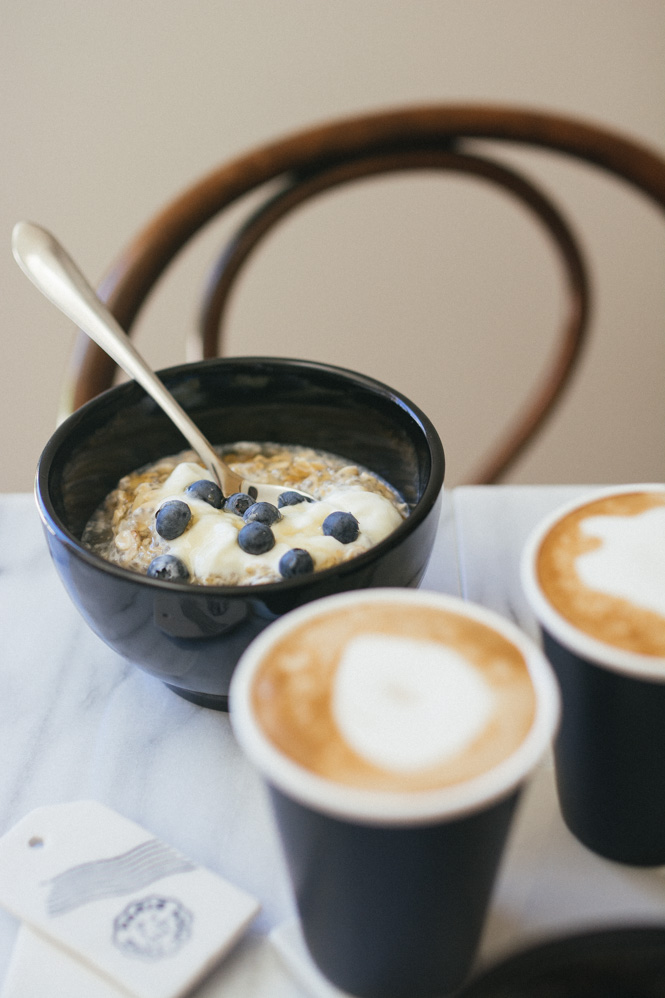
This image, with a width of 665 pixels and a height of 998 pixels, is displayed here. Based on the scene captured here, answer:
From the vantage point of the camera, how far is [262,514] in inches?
24.3

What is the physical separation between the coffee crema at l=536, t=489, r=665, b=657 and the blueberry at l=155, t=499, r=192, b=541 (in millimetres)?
263

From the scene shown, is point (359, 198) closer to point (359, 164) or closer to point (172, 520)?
point (359, 164)

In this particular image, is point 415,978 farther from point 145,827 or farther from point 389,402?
point 389,402

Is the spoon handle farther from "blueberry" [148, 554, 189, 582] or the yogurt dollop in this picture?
"blueberry" [148, 554, 189, 582]

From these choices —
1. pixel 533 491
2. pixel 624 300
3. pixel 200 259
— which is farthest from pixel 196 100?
pixel 533 491

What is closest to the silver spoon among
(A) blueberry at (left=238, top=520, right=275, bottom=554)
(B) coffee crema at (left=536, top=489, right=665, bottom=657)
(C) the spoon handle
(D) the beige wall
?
(C) the spoon handle

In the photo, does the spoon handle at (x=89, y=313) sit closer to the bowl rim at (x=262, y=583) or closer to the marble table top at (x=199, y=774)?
the bowl rim at (x=262, y=583)

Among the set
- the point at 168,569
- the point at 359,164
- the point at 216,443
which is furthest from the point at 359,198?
the point at 168,569

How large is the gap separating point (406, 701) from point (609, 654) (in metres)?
0.09

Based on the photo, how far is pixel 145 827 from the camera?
53 centimetres

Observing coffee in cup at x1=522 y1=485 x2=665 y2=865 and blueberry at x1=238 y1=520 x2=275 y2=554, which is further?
blueberry at x1=238 y1=520 x2=275 y2=554

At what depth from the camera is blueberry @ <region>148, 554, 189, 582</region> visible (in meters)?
0.57

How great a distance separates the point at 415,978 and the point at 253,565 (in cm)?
27

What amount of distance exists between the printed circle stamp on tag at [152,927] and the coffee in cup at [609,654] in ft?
0.72
